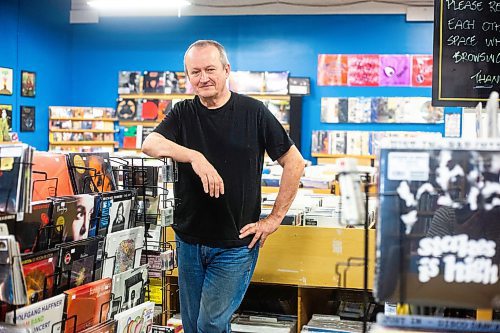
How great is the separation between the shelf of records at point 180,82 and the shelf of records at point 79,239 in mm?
6748

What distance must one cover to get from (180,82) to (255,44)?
1.31 m

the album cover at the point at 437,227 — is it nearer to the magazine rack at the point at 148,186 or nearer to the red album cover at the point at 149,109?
the magazine rack at the point at 148,186

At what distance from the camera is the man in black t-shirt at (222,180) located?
9.23ft

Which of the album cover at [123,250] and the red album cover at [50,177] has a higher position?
the red album cover at [50,177]

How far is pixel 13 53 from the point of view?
371 inches

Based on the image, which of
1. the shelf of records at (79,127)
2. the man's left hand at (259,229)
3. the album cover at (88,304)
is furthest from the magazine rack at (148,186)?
the shelf of records at (79,127)

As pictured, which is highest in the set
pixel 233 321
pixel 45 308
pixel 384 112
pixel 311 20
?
pixel 311 20

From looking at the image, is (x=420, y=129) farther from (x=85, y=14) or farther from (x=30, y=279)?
(x=30, y=279)

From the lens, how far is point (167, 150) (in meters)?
2.78

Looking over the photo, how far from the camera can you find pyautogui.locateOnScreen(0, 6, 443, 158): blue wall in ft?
31.7

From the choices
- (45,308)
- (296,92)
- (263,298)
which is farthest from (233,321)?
(296,92)

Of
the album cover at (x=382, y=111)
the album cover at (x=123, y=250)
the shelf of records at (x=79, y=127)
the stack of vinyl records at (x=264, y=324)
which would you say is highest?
the album cover at (x=382, y=111)

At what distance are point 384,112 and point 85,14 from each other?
516cm

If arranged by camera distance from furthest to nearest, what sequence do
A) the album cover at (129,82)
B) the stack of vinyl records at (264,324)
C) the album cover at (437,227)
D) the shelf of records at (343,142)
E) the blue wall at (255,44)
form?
the album cover at (129,82) < the blue wall at (255,44) < the shelf of records at (343,142) < the stack of vinyl records at (264,324) < the album cover at (437,227)
